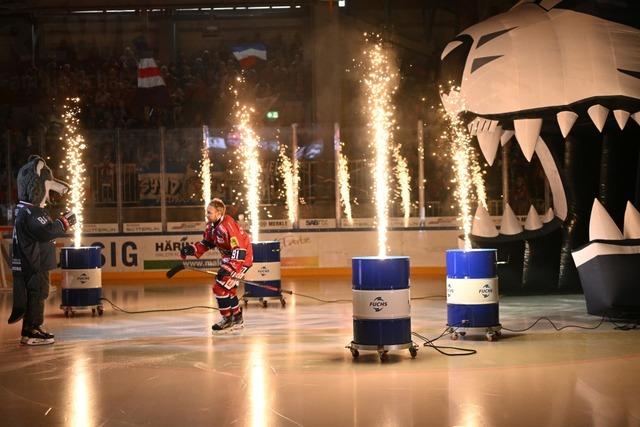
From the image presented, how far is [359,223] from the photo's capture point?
21.7m

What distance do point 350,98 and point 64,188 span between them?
16.7m

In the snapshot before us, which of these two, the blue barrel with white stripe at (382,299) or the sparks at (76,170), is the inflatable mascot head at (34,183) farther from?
the sparks at (76,170)

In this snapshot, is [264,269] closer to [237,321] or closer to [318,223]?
[237,321]

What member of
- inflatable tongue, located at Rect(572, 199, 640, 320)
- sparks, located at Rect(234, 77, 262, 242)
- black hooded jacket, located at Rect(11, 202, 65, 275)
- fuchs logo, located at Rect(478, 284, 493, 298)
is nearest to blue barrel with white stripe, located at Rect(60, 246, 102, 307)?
black hooded jacket, located at Rect(11, 202, 65, 275)

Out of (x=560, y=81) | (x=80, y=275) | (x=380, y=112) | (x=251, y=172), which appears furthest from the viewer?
(x=380, y=112)

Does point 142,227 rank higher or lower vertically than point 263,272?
higher

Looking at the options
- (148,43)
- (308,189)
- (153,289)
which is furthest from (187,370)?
(148,43)

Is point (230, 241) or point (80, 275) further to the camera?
point (80, 275)

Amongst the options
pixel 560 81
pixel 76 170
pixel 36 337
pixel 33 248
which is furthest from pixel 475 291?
pixel 76 170

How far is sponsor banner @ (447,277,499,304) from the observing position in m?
10.3

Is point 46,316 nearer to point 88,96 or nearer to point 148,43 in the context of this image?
point 88,96

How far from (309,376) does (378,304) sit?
105cm

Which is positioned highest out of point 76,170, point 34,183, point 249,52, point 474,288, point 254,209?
point 249,52

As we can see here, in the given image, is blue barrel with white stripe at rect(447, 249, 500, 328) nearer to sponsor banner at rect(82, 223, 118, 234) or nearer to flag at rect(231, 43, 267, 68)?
sponsor banner at rect(82, 223, 118, 234)
